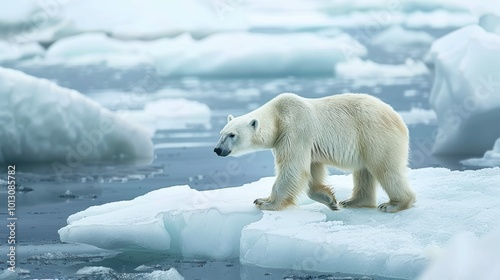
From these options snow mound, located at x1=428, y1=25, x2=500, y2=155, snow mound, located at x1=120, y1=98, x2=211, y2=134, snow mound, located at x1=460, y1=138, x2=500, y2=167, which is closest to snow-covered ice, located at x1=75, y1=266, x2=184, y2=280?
snow mound, located at x1=460, y1=138, x2=500, y2=167

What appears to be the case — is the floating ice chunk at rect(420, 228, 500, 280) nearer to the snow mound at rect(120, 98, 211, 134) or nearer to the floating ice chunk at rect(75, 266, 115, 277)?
the floating ice chunk at rect(75, 266, 115, 277)

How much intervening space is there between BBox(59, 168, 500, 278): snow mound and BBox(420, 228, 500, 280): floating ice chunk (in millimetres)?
136

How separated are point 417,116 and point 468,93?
18.8 feet

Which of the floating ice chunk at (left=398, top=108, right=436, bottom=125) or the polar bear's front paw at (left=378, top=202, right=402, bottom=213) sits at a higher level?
the polar bear's front paw at (left=378, top=202, right=402, bottom=213)

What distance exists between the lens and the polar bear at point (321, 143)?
248 inches

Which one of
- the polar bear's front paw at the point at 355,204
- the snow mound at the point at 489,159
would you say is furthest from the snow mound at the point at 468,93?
the polar bear's front paw at the point at 355,204

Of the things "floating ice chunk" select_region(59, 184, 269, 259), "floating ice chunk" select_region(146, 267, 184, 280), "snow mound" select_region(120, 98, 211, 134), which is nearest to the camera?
"floating ice chunk" select_region(146, 267, 184, 280)

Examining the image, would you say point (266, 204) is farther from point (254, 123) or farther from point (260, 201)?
point (254, 123)

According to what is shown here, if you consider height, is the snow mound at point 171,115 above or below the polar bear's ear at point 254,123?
below

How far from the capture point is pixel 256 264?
5875 mm

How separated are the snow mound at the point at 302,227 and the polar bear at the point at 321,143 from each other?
15cm

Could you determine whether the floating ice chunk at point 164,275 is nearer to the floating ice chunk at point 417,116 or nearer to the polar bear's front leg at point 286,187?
the polar bear's front leg at point 286,187

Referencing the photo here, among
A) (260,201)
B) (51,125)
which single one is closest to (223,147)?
(260,201)

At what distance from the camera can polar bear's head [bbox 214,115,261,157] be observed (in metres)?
6.30
